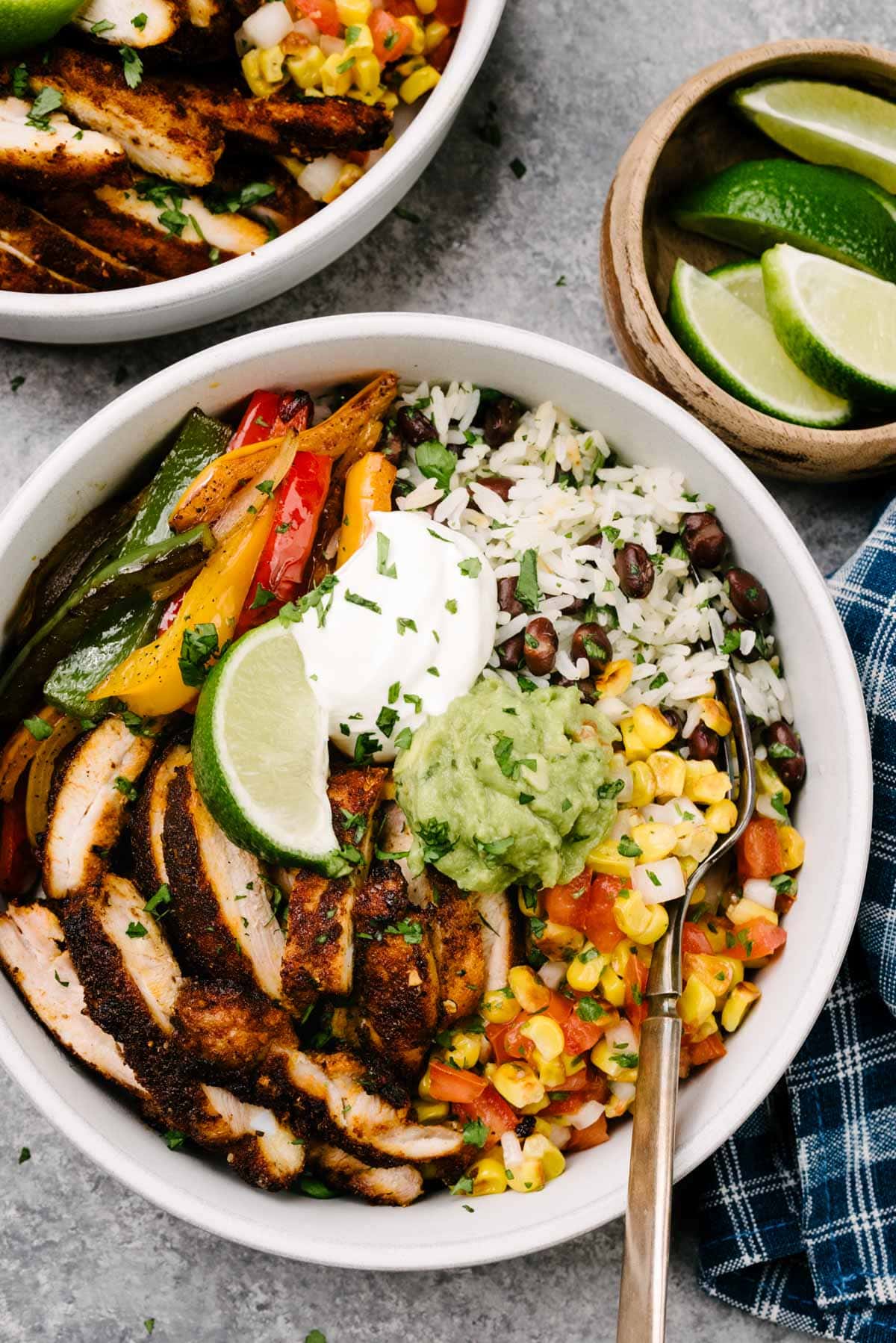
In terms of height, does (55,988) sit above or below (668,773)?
below

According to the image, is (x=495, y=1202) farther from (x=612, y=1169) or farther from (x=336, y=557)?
(x=336, y=557)

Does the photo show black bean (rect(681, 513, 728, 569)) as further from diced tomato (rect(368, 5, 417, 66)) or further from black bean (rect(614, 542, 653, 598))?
diced tomato (rect(368, 5, 417, 66))

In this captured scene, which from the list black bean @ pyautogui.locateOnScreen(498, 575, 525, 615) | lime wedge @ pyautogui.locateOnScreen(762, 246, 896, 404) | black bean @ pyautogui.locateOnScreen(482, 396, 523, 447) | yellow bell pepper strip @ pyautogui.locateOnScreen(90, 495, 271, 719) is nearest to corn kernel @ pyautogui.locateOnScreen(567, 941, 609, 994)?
black bean @ pyautogui.locateOnScreen(498, 575, 525, 615)

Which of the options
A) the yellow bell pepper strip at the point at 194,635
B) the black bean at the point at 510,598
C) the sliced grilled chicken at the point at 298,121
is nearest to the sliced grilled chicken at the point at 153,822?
the yellow bell pepper strip at the point at 194,635

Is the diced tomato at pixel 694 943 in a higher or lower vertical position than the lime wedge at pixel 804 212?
lower

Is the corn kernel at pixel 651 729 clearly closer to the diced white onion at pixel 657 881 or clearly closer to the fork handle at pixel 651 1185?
the diced white onion at pixel 657 881

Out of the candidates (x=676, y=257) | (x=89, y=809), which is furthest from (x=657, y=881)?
(x=676, y=257)

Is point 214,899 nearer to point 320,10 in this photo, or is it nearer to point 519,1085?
point 519,1085
